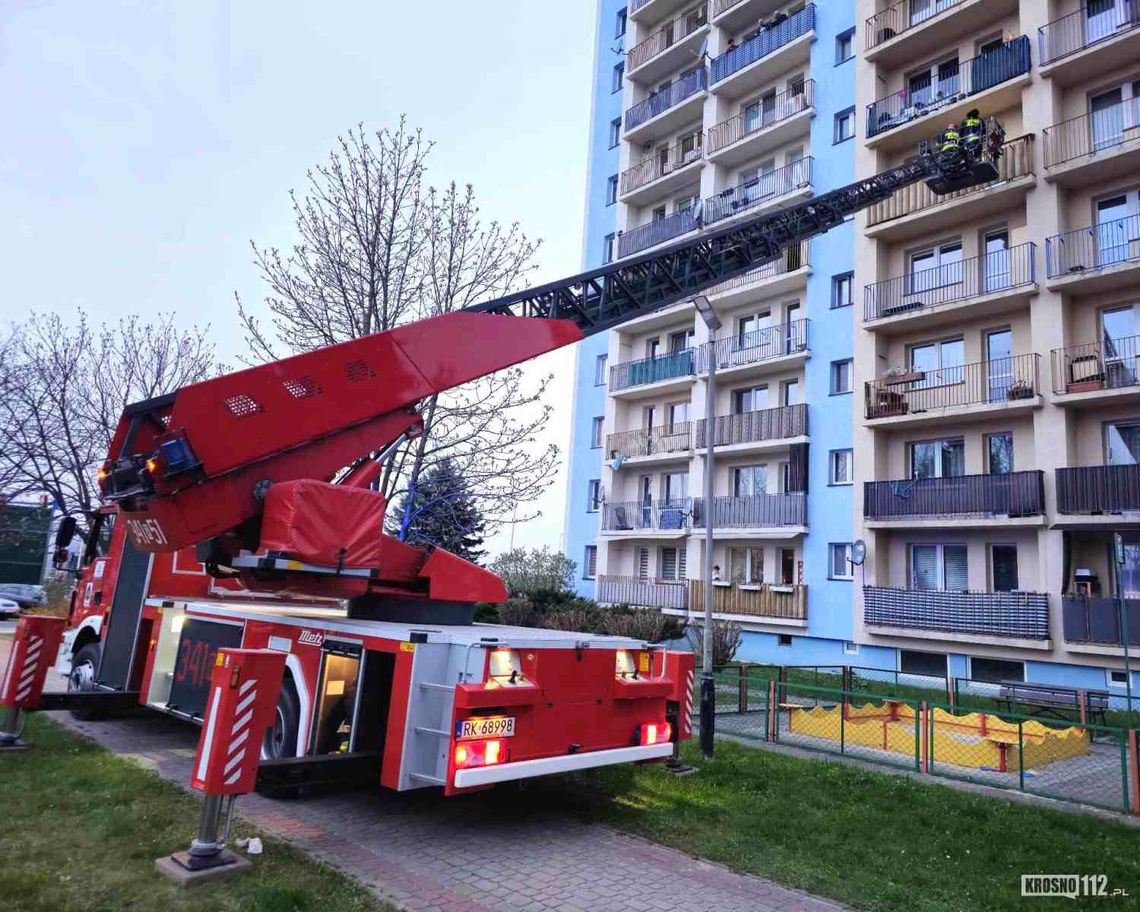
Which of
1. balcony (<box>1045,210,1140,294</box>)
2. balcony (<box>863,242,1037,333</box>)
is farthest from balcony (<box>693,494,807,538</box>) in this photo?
balcony (<box>1045,210,1140,294</box>)

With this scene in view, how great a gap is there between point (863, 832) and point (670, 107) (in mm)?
29301

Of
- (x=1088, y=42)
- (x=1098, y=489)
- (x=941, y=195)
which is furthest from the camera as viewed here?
(x=941, y=195)

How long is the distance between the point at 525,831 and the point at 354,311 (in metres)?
10.5

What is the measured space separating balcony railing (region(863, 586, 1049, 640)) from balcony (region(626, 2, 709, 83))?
21.7m

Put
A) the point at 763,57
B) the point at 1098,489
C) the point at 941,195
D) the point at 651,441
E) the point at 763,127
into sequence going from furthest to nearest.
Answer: the point at 651,441 → the point at 763,57 → the point at 763,127 → the point at 941,195 → the point at 1098,489

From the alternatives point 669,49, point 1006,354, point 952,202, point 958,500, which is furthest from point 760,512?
point 669,49

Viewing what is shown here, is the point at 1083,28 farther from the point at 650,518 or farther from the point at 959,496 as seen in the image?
the point at 650,518

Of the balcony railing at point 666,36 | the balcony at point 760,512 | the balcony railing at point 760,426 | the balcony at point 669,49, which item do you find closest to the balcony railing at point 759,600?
the balcony at point 760,512

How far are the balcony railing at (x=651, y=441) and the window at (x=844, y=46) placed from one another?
1268 centimetres

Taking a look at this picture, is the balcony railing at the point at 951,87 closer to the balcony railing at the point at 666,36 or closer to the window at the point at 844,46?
the window at the point at 844,46

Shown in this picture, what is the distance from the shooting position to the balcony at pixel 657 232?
2902cm

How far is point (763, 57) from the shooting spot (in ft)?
89.5

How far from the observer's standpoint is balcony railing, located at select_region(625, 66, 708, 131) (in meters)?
29.7

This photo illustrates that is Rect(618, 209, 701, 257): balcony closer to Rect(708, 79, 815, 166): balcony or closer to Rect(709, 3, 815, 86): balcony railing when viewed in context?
Rect(708, 79, 815, 166): balcony
